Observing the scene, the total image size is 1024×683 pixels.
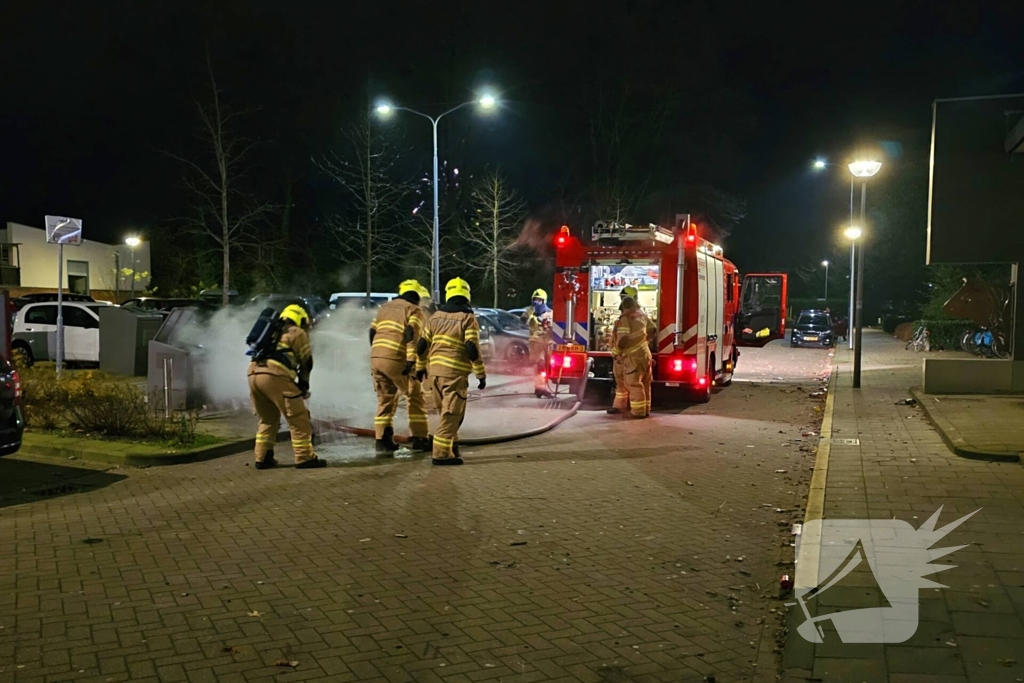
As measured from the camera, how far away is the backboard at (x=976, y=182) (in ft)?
46.0

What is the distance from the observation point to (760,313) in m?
19.5

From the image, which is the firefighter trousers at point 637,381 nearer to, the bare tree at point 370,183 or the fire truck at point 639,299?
the fire truck at point 639,299

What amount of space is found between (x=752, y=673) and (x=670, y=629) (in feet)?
1.93

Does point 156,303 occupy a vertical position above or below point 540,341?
above

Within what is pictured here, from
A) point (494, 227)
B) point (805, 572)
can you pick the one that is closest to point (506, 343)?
point (494, 227)

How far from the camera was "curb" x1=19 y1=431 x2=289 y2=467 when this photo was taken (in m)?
8.84

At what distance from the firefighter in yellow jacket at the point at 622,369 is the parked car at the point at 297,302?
20.8 ft

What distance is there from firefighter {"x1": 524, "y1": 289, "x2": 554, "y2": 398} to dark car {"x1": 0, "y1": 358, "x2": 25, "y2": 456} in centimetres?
785

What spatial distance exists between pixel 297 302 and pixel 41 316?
22.0 feet

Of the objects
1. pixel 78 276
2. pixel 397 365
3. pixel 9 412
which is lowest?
pixel 9 412

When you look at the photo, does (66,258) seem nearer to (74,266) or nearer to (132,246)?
(74,266)

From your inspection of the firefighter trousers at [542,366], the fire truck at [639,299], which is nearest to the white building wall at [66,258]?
the firefighter trousers at [542,366]

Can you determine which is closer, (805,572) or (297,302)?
(805,572)

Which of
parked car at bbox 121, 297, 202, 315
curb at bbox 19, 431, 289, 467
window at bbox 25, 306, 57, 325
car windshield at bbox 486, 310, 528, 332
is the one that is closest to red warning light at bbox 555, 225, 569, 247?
curb at bbox 19, 431, 289, 467
